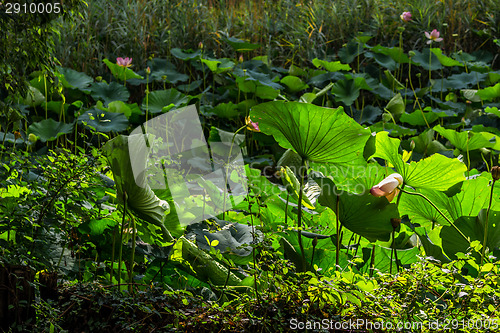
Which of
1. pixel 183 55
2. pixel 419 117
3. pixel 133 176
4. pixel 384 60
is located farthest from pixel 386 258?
pixel 384 60

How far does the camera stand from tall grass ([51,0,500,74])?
4355mm

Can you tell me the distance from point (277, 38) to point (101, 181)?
3713 millimetres

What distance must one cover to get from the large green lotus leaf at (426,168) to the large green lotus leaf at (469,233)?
0.40ft

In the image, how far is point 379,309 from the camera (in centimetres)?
107

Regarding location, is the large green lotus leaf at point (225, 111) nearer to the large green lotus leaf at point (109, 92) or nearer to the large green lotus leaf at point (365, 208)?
the large green lotus leaf at point (109, 92)

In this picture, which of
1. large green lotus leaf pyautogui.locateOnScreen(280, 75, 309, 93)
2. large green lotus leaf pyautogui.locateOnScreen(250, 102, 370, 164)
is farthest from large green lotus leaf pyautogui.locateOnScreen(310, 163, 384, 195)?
large green lotus leaf pyautogui.locateOnScreen(280, 75, 309, 93)

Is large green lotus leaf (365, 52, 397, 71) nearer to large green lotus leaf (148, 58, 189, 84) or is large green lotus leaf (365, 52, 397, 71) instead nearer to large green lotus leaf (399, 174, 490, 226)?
large green lotus leaf (148, 58, 189, 84)

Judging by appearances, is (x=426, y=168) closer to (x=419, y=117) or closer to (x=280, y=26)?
(x=419, y=117)

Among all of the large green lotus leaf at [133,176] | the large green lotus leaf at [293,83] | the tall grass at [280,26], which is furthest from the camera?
the tall grass at [280,26]

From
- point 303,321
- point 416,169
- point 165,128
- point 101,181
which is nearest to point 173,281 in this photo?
point 101,181

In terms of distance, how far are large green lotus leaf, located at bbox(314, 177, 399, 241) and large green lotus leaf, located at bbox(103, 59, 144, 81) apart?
2.71 m

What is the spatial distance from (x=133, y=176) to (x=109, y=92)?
2.66m

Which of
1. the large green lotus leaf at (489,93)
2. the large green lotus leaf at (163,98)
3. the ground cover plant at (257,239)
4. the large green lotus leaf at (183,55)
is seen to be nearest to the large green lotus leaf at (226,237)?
the ground cover plant at (257,239)

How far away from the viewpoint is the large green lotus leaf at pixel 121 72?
3.55m
